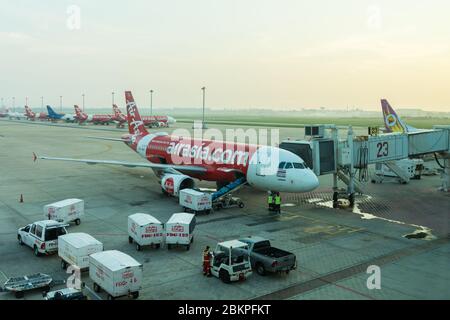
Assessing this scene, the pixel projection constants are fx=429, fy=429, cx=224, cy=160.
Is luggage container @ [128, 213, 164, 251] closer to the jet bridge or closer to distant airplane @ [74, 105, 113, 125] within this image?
the jet bridge

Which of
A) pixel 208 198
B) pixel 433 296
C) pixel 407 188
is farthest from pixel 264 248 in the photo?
pixel 407 188

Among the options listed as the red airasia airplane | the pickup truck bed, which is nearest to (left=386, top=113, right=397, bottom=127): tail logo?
the red airasia airplane

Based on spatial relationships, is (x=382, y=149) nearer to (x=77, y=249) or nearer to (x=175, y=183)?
(x=175, y=183)

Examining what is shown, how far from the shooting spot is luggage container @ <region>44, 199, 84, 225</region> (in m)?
28.2

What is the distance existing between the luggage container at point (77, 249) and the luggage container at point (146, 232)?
291 centimetres

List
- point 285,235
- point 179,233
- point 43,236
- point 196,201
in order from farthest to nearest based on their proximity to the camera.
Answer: point 196,201, point 285,235, point 179,233, point 43,236

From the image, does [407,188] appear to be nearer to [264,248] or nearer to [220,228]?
[220,228]

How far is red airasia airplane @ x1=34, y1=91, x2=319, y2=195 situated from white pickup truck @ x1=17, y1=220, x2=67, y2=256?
13.0 metres

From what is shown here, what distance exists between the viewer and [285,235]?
26672mm

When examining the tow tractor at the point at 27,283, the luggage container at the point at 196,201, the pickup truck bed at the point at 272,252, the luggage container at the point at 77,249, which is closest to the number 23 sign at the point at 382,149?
the luggage container at the point at 196,201

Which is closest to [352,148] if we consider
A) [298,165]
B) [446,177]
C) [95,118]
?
[298,165]

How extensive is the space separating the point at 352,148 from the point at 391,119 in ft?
93.5

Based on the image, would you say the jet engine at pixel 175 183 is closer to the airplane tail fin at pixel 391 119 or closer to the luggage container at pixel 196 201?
the luggage container at pixel 196 201

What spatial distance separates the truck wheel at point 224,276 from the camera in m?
19.1
